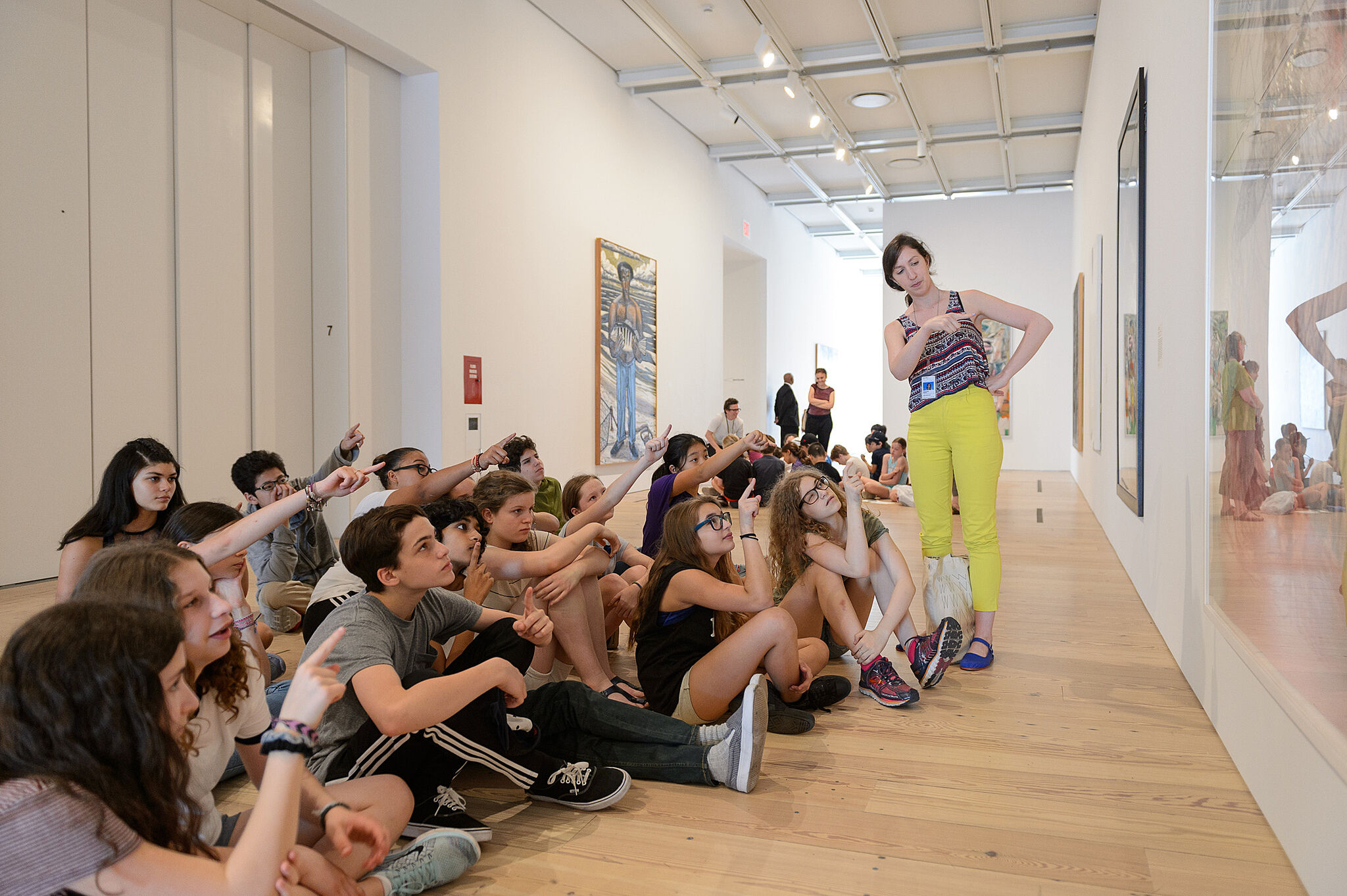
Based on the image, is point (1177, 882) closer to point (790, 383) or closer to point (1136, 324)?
point (1136, 324)

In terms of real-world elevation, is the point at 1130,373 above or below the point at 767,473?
above

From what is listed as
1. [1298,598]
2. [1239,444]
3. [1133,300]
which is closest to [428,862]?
[1298,598]

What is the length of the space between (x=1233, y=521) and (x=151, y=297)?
5.27 m

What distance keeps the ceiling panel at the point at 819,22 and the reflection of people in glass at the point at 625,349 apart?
2729 mm

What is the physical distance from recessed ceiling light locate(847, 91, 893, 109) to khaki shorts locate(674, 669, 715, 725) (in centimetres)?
860

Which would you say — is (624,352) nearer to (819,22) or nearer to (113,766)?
(819,22)

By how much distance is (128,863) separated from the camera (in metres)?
1.09

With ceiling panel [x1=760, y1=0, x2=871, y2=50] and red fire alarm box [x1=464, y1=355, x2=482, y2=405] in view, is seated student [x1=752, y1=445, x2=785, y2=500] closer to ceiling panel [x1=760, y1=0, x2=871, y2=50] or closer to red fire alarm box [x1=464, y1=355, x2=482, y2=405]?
red fire alarm box [x1=464, y1=355, x2=482, y2=405]

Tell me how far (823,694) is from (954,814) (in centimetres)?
78

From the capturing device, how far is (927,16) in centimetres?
798

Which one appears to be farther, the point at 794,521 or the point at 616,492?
the point at 616,492


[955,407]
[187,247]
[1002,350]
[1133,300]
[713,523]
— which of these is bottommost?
[713,523]

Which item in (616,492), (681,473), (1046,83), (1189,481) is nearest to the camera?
(1189,481)

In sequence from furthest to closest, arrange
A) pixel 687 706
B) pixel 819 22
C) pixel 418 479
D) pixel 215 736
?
pixel 819 22 < pixel 418 479 < pixel 687 706 < pixel 215 736
